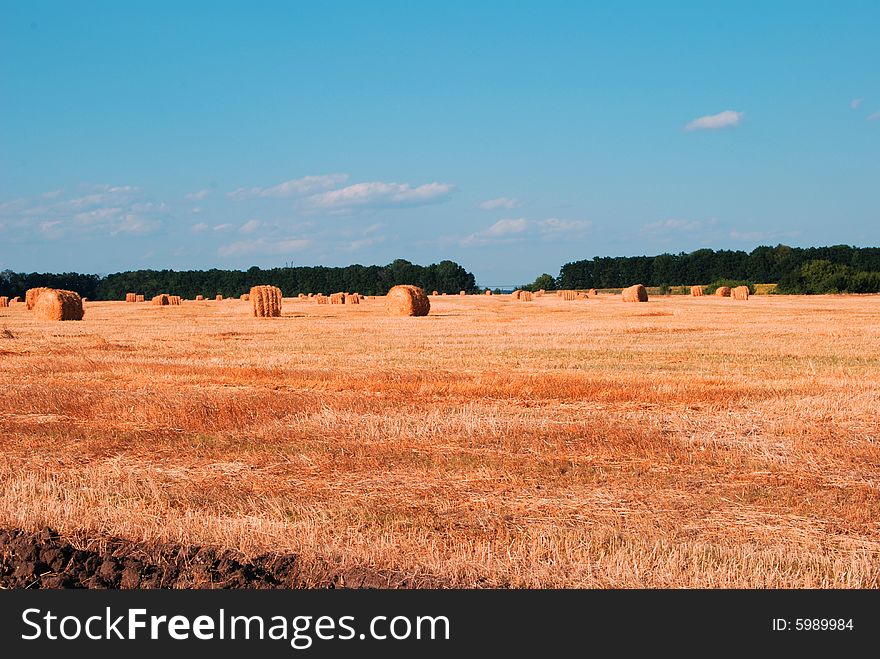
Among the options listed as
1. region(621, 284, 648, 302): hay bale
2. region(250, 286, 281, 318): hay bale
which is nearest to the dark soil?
region(250, 286, 281, 318): hay bale

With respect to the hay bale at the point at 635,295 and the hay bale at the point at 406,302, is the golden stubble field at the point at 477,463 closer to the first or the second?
the hay bale at the point at 406,302

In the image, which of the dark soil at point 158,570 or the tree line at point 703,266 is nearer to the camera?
the dark soil at point 158,570

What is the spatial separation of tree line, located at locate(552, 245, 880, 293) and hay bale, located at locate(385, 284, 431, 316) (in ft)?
246

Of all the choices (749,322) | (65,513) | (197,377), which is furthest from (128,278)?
(65,513)

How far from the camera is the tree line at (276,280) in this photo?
126 metres

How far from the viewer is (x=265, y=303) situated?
42.6 metres

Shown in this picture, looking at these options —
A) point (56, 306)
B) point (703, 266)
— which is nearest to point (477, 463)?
point (56, 306)

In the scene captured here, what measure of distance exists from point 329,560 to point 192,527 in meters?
1.36

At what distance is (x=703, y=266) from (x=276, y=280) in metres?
64.0

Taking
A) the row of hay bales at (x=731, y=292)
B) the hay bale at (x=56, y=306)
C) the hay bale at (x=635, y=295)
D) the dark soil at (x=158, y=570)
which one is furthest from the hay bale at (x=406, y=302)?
the dark soil at (x=158, y=570)

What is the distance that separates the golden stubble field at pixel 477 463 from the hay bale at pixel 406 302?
22774 mm

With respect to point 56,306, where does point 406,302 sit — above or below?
below

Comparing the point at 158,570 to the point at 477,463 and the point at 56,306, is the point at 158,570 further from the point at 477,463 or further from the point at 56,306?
the point at 56,306

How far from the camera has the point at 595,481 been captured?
842cm
